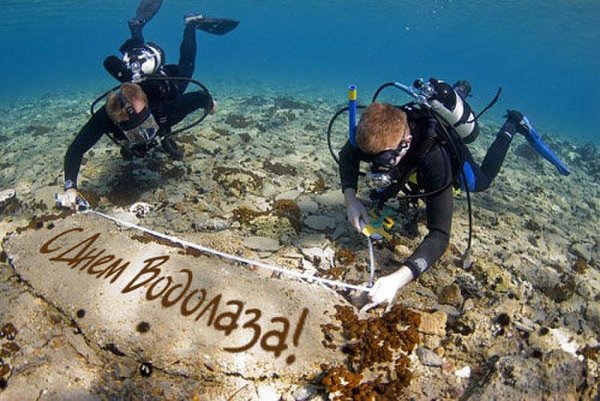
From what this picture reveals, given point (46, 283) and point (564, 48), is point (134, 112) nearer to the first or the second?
point (46, 283)

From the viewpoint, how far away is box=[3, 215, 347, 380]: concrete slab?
412 cm

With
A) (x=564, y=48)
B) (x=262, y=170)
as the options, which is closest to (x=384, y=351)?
(x=262, y=170)

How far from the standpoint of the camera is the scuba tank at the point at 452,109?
6.25 m

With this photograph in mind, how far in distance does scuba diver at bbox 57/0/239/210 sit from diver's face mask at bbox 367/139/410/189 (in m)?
4.09

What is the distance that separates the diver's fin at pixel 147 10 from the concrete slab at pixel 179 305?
32.7 feet

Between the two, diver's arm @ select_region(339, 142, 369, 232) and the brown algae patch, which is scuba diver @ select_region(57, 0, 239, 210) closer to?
diver's arm @ select_region(339, 142, 369, 232)

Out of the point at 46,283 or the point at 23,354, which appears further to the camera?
the point at 46,283

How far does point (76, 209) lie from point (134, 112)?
208cm

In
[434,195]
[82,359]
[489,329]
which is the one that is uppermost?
[434,195]

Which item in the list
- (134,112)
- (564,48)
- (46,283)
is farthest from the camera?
(564,48)

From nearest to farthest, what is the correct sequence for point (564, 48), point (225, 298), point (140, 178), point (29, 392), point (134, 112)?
point (29, 392), point (225, 298), point (134, 112), point (140, 178), point (564, 48)

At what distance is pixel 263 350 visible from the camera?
4.14 meters

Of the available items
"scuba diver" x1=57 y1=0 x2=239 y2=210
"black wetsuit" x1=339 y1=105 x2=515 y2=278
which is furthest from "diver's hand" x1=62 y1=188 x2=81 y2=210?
"black wetsuit" x1=339 y1=105 x2=515 y2=278

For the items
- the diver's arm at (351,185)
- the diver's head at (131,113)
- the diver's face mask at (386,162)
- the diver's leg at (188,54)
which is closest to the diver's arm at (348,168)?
the diver's arm at (351,185)
